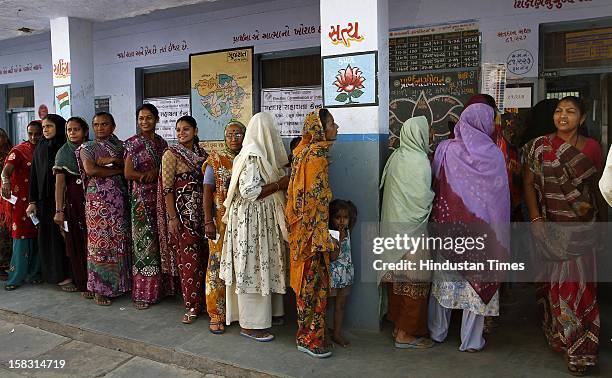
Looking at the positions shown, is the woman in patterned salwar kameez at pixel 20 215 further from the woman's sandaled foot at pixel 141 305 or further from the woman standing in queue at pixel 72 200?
the woman's sandaled foot at pixel 141 305

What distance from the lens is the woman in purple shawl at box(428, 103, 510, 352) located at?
3.40m

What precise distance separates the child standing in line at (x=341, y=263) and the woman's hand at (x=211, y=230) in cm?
95

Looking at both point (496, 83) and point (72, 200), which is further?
point (72, 200)

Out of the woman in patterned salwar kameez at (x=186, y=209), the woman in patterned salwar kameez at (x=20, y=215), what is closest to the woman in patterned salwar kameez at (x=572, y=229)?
the woman in patterned salwar kameez at (x=186, y=209)

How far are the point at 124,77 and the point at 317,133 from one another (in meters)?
5.39

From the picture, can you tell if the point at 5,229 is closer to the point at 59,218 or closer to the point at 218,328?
the point at 59,218

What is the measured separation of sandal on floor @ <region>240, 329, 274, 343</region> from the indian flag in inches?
151

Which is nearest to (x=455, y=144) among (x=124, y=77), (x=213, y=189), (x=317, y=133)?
(x=317, y=133)

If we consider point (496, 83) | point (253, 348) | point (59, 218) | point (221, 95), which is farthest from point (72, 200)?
point (496, 83)

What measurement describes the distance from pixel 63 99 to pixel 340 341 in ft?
14.8

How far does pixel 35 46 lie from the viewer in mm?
8695

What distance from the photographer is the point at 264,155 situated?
3.69 meters

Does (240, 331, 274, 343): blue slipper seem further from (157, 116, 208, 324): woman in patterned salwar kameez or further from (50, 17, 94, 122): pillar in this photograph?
(50, 17, 94, 122): pillar

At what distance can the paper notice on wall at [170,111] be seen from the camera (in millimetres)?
7422
